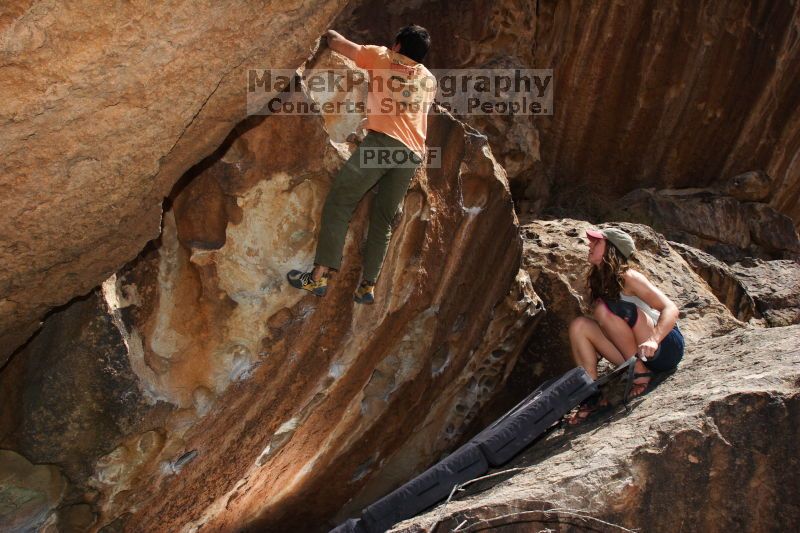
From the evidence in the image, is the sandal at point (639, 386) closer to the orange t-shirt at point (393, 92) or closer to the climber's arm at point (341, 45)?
the orange t-shirt at point (393, 92)

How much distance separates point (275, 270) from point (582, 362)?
1611 millimetres

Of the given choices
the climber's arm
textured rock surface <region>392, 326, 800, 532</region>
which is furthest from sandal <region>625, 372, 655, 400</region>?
the climber's arm

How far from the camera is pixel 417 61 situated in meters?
3.95

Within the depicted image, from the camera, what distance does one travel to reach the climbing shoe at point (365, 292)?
4000mm

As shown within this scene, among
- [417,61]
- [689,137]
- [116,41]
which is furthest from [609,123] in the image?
[116,41]

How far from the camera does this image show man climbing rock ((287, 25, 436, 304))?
12.5 ft

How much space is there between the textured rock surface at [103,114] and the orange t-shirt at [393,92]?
36 cm

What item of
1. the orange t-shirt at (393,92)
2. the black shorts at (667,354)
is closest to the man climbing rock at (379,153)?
the orange t-shirt at (393,92)

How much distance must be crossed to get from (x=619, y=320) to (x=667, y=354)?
31cm

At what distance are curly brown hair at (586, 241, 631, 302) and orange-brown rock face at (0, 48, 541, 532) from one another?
0.74m

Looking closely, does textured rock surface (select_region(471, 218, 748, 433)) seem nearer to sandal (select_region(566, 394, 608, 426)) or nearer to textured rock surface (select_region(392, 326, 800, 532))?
sandal (select_region(566, 394, 608, 426))

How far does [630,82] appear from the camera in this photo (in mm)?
8445

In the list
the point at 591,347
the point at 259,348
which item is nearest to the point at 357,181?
the point at 259,348

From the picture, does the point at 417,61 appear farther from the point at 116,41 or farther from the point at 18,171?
the point at 18,171
